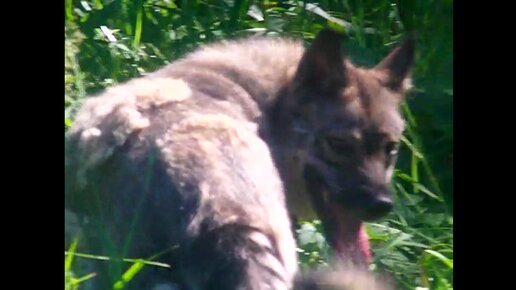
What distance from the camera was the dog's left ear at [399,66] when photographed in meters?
2.66

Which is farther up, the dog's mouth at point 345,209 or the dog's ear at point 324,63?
the dog's ear at point 324,63

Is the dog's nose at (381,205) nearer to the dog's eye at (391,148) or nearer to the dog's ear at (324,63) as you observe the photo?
the dog's eye at (391,148)

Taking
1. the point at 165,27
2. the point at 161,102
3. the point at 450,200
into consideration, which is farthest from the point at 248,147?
the point at 450,200

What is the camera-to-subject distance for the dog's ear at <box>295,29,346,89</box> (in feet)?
8.39

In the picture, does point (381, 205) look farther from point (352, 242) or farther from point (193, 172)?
point (193, 172)

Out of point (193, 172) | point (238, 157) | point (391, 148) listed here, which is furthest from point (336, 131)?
point (193, 172)

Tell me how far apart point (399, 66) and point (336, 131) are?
0.25 m

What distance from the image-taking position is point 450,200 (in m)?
2.78

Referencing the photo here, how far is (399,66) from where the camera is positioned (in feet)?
8.78

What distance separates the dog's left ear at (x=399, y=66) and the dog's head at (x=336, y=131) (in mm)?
65

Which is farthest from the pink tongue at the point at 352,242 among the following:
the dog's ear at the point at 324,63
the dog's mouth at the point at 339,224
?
the dog's ear at the point at 324,63

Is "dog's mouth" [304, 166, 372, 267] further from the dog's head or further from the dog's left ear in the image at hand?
the dog's left ear
